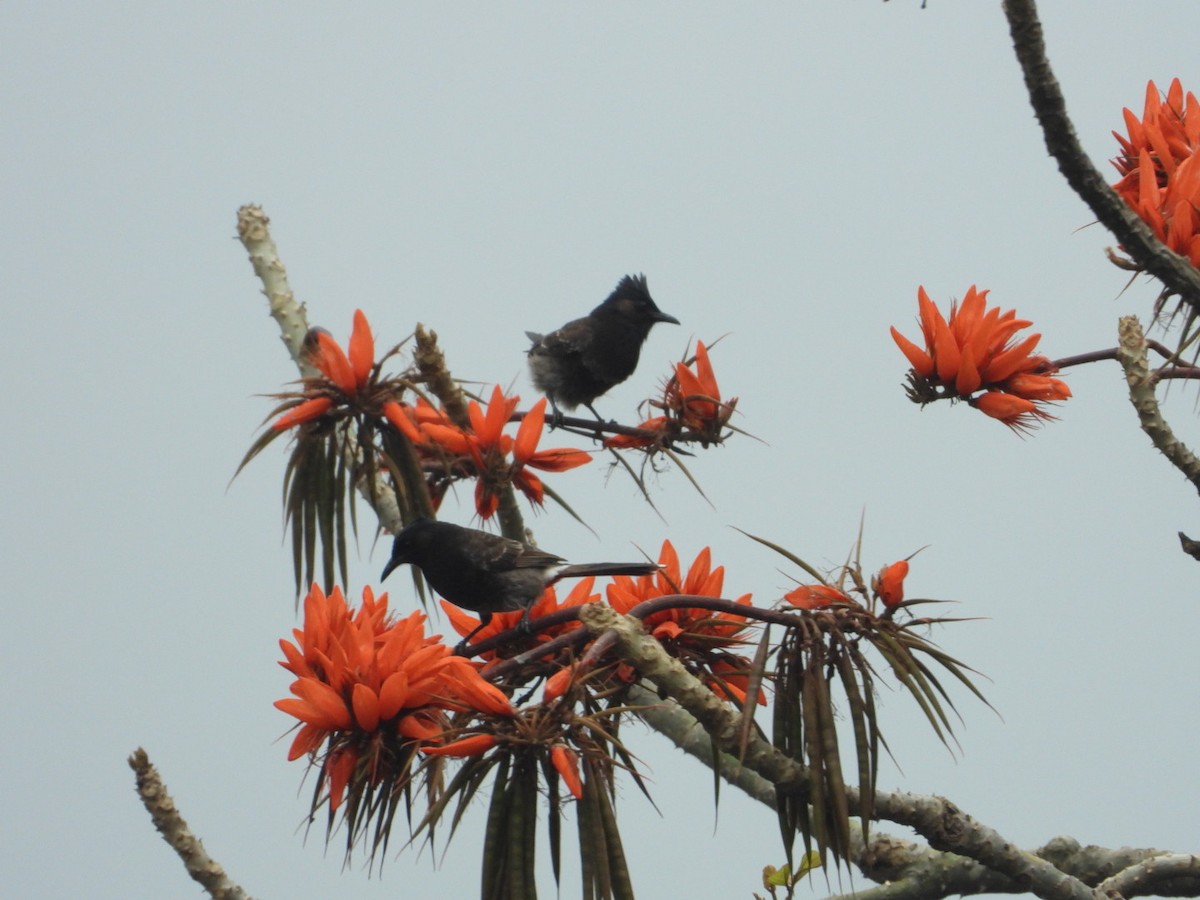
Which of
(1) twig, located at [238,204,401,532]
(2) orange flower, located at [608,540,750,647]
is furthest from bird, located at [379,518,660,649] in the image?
(2) orange flower, located at [608,540,750,647]

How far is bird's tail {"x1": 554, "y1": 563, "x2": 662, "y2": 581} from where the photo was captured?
10.1ft

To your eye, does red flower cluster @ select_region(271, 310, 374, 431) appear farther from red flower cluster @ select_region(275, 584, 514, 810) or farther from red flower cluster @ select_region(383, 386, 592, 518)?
red flower cluster @ select_region(275, 584, 514, 810)

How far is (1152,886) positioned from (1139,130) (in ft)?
6.40

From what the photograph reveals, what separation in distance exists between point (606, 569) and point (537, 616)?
31cm

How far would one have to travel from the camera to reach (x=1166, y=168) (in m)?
3.68

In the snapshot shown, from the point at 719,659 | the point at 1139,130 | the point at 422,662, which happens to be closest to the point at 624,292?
the point at 1139,130

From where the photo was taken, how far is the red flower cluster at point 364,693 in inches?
96.9

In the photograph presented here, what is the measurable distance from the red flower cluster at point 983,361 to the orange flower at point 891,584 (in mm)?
671

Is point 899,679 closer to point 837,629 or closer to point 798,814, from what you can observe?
point 837,629

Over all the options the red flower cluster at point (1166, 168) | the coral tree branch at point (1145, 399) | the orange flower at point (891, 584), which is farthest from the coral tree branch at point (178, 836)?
the red flower cluster at point (1166, 168)

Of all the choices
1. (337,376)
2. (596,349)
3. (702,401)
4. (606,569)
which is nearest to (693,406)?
(702,401)

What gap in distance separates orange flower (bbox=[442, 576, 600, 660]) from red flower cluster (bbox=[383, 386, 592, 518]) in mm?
280

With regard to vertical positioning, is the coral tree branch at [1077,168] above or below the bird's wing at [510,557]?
above

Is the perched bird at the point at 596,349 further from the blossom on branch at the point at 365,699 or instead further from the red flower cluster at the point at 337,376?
the blossom on branch at the point at 365,699
